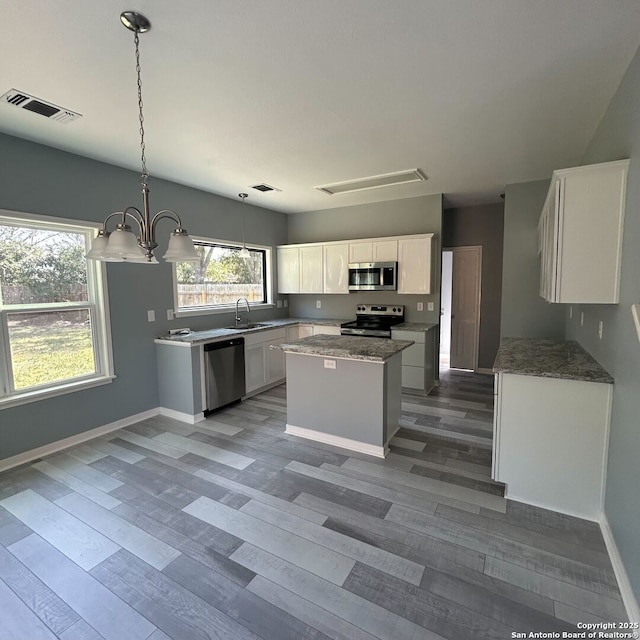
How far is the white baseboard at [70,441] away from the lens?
9.67 ft

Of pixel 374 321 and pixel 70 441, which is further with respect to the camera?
pixel 374 321

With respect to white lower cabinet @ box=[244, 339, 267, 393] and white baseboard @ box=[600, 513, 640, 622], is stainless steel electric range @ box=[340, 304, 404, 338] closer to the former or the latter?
white lower cabinet @ box=[244, 339, 267, 393]

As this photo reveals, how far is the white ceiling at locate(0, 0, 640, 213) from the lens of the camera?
161 cm

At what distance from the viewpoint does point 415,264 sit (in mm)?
4820

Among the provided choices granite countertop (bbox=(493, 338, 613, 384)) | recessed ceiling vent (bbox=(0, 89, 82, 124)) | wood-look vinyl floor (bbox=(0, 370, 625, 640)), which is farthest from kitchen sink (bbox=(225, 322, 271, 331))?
granite countertop (bbox=(493, 338, 613, 384))

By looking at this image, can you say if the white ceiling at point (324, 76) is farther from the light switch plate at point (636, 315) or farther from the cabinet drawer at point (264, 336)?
the cabinet drawer at point (264, 336)

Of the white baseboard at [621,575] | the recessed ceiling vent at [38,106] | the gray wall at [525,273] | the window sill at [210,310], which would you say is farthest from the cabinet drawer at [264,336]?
the white baseboard at [621,575]

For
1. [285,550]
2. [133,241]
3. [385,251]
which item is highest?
[385,251]

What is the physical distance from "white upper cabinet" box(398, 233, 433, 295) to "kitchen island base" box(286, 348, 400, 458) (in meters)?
1.79

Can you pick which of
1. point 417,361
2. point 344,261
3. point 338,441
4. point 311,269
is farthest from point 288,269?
point 338,441

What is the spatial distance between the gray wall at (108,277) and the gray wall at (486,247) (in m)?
3.77

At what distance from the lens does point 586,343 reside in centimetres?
297

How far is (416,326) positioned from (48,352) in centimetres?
424

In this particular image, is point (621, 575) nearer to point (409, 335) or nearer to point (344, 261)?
point (409, 335)
